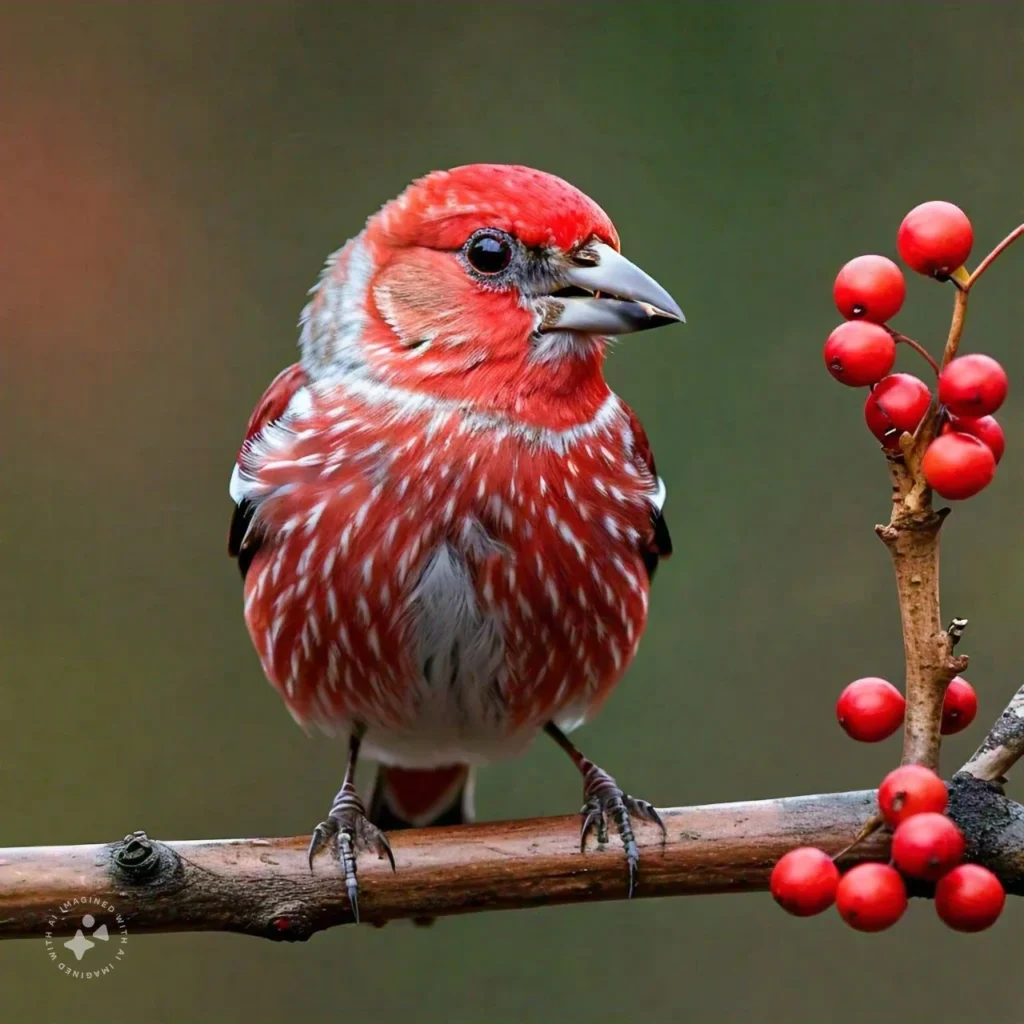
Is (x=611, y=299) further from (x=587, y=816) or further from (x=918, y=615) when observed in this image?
(x=918, y=615)

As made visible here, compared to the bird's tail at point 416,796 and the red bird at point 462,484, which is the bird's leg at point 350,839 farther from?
the bird's tail at point 416,796

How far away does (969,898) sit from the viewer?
193 centimetres

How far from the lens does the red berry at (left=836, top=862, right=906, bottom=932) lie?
6.31 feet

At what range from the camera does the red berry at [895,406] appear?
1.90 m

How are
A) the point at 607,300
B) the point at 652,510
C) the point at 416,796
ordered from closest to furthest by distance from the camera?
1. the point at 607,300
2. the point at 652,510
3. the point at 416,796

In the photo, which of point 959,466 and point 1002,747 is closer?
point 959,466

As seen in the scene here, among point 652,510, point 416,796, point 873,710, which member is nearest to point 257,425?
point 652,510

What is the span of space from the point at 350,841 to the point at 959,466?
1.50 metres

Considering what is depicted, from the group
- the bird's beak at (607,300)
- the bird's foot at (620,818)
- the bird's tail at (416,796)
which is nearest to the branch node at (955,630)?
the bird's foot at (620,818)

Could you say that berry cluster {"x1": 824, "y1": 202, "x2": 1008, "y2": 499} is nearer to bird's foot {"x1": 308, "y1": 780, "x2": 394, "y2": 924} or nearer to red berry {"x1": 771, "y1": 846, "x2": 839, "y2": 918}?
red berry {"x1": 771, "y1": 846, "x2": 839, "y2": 918}

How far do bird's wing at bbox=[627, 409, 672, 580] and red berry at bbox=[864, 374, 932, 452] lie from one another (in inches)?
58.3

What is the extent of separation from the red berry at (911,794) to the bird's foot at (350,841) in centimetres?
112

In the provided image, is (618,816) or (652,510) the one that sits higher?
(652,510)

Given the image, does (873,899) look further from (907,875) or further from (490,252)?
(490,252)
